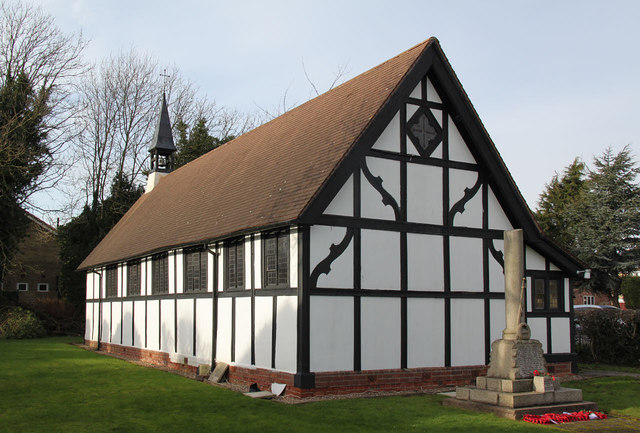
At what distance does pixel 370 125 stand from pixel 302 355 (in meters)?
5.10

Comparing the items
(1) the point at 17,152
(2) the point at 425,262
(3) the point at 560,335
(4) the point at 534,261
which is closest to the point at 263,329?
(2) the point at 425,262

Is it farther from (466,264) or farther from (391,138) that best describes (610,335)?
(391,138)

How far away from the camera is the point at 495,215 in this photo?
16688 millimetres

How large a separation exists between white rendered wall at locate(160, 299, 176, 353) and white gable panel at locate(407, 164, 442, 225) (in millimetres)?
8517

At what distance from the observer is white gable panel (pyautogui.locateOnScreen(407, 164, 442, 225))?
601 inches

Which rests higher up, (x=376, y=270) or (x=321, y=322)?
(x=376, y=270)

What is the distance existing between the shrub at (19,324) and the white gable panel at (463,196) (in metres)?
24.6

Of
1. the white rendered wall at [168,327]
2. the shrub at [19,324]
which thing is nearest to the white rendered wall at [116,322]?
the white rendered wall at [168,327]

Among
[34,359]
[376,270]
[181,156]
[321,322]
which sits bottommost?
[34,359]

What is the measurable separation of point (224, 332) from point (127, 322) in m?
9.19

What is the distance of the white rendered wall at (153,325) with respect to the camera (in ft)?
69.0

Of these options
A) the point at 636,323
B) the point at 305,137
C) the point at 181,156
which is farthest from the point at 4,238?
the point at 636,323

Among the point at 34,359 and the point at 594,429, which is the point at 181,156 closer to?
the point at 34,359

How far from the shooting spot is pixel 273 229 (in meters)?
14.3
